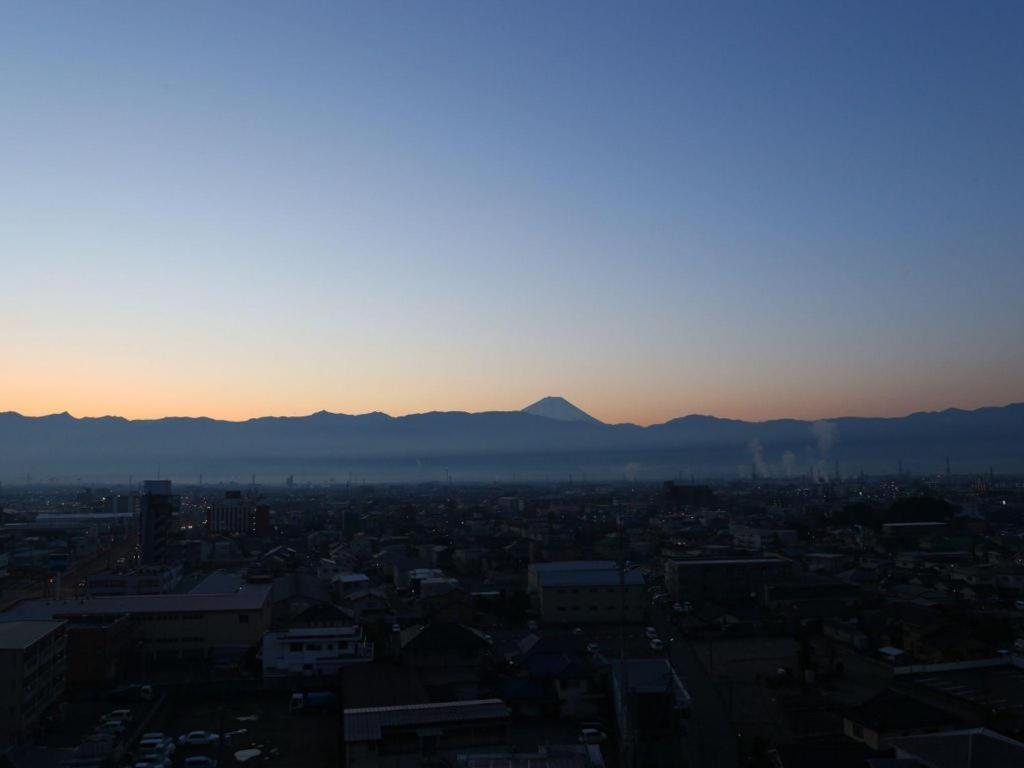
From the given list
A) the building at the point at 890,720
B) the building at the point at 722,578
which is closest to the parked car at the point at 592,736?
the building at the point at 890,720

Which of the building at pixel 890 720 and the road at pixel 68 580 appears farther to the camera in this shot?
the road at pixel 68 580

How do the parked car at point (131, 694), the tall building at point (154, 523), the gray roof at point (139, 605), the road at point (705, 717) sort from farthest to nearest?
the tall building at point (154, 523) → the gray roof at point (139, 605) → the parked car at point (131, 694) → the road at point (705, 717)

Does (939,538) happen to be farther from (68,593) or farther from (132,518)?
(132,518)

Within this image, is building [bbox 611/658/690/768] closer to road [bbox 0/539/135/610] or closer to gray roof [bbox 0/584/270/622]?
gray roof [bbox 0/584/270/622]

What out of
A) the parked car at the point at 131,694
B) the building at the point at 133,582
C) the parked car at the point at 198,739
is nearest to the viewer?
the parked car at the point at 198,739

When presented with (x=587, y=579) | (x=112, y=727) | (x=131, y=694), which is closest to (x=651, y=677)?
(x=112, y=727)

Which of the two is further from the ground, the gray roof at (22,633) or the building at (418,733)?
the gray roof at (22,633)

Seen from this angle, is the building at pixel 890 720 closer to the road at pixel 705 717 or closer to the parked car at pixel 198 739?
the road at pixel 705 717
